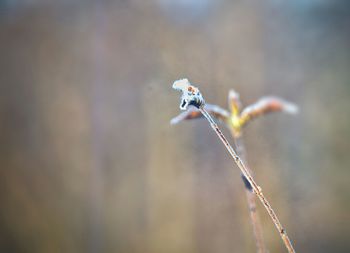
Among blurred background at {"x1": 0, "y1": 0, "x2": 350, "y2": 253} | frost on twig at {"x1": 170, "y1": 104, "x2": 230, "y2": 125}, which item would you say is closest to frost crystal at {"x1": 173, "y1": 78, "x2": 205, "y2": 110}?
frost on twig at {"x1": 170, "y1": 104, "x2": 230, "y2": 125}

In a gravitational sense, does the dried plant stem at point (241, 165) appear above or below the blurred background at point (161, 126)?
below

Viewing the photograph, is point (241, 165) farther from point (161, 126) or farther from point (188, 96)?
point (161, 126)

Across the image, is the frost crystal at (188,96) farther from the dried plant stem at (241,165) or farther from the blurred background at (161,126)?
the blurred background at (161,126)

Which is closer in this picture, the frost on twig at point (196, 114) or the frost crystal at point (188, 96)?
the frost crystal at point (188, 96)

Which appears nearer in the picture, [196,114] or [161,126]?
[196,114]

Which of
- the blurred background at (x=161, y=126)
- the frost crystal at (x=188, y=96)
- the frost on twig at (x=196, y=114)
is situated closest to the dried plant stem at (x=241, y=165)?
the frost crystal at (x=188, y=96)

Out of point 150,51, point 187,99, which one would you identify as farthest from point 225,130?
point 187,99

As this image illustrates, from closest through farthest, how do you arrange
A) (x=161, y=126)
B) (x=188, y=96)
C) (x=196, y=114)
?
(x=188, y=96)
(x=196, y=114)
(x=161, y=126)

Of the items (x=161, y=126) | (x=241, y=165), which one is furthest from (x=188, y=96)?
(x=161, y=126)

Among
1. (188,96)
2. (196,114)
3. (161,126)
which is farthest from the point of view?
(161,126)
